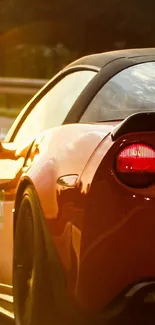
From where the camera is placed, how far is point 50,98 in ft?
20.7

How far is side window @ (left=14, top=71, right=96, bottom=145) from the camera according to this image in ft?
19.1

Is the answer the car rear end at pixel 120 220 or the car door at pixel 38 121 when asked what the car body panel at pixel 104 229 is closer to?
the car rear end at pixel 120 220

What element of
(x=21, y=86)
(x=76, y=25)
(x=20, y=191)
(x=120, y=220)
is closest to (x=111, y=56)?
(x=20, y=191)

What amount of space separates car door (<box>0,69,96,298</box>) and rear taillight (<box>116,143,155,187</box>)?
1136mm

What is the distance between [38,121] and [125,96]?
1103 mm

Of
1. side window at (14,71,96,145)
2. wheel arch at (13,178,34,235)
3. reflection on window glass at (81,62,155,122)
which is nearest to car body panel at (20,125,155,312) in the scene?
reflection on window glass at (81,62,155,122)

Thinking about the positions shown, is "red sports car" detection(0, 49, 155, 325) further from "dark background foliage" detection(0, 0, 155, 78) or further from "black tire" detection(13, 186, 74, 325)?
"dark background foliage" detection(0, 0, 155, 78)

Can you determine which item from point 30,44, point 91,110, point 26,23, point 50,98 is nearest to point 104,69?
point 91,110

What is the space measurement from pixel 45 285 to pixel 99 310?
42 cm

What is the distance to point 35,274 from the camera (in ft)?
16.5

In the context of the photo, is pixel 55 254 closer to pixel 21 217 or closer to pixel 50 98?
pixel 21 217

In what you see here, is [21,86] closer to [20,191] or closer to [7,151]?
[7,151]

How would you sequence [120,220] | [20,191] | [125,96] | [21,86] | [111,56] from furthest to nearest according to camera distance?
[21,86] → [111,56] → [20,191] → [125,96] → [120,220]

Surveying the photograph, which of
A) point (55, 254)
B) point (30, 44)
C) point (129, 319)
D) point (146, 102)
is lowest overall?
point (129, 319)
